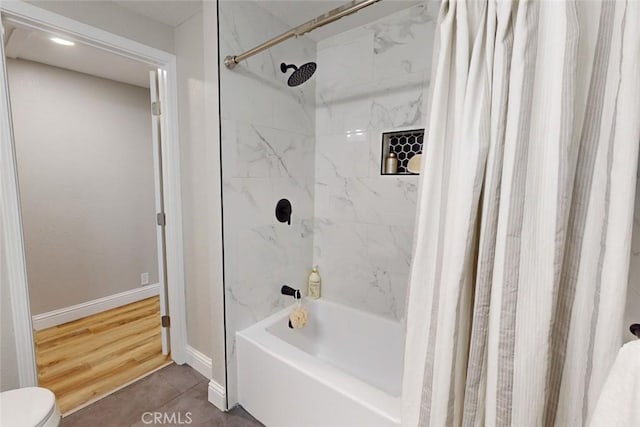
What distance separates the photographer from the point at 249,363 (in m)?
1.57

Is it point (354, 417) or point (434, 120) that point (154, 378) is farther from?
point (434, 120)

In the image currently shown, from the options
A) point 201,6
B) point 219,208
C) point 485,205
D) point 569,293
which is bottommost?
point 569,293

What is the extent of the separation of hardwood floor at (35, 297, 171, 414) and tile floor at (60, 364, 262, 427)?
0.11m

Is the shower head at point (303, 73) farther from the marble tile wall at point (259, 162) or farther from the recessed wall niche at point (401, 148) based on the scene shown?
the recessed wall niche at point (401, 148)

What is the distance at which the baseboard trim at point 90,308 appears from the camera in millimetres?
2438

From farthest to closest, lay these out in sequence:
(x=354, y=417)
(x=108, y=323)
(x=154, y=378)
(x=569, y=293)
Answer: (x=108, y=323), (x=154, y=378), (x=354, y=417), (x=569, y=293)

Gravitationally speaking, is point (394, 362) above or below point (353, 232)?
below

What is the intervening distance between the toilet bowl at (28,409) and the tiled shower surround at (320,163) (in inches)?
29.2

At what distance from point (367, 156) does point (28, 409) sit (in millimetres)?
1929

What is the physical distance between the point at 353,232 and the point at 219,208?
0.88 m

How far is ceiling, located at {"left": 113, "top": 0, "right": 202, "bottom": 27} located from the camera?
5.20ft

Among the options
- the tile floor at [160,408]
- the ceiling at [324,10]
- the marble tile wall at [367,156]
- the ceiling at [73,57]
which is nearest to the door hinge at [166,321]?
the tile floor at [160,408]

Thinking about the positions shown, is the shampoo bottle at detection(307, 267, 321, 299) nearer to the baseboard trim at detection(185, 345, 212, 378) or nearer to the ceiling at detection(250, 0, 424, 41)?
the baseboard trim at detection(185, 345, 212, 378)

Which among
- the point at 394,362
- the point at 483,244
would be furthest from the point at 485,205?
the point at 394,362
